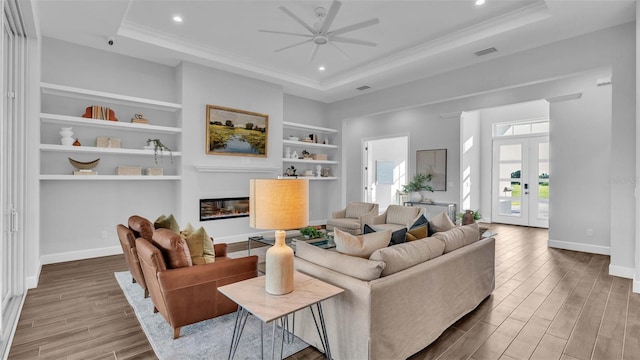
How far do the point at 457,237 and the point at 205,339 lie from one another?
7.32ft

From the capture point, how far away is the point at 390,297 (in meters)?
1.96

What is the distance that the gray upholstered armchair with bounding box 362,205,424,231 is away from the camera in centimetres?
515

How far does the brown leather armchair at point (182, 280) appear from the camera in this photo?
7.65 ft

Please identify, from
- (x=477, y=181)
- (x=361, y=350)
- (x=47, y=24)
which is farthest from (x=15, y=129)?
(x=477, y=181)

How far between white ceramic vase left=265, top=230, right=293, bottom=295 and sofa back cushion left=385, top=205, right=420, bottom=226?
3540mm

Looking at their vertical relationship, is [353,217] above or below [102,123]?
below

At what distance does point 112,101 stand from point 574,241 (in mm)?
7675

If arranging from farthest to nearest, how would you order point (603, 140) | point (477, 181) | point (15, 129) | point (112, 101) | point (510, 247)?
point (477, 181) < point (510, 247) < point (603, 140) < point (112, 101) < point (15, 129)

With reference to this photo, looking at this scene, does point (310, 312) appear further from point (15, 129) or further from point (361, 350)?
point (15, 129)

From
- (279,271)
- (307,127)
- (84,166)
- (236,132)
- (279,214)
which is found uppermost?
(307,127)

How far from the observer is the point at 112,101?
4734 millimetres

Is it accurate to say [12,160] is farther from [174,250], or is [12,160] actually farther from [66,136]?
[174,250]

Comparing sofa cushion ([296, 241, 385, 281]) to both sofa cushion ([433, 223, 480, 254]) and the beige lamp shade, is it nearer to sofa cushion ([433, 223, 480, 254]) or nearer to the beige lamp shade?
the beige lamp shade

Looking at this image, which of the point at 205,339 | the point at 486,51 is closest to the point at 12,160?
the point at 205,339
